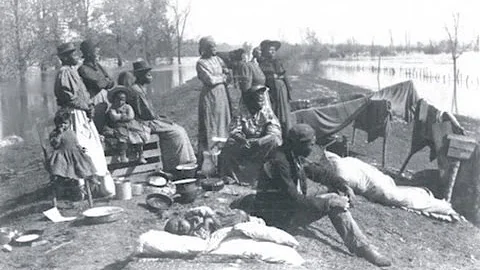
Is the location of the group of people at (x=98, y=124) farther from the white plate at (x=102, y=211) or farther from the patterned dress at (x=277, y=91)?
the patterned dress at (x=277, y=91)

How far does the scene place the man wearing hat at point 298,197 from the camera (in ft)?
15.5

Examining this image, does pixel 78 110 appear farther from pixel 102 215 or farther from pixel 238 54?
pixel 238 54

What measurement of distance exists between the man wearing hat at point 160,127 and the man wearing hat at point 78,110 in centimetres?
86

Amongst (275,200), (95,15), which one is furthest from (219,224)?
(95,15)

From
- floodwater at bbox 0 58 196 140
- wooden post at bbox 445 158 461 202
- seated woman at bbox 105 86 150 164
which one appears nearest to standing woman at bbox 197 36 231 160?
seated woman at bbox 105 86 150 164

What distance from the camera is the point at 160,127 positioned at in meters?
7.37

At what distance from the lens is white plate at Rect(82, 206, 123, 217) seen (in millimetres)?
5461

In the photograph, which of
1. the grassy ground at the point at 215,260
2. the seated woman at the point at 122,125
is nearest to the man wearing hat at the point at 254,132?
the grassy ground at the point at 215,260

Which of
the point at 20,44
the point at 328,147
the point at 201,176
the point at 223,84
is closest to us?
the point at 201,176

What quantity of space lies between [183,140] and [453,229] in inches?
150

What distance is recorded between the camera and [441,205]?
21.8 ft

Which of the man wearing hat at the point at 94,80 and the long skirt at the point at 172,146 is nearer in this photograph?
the man wearing hat at the point at 94,80

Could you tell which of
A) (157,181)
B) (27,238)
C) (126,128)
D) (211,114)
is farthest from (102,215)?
(211,114)

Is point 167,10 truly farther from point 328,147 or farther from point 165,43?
point 328,147
